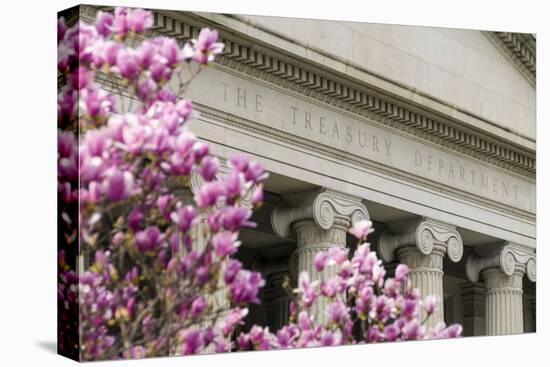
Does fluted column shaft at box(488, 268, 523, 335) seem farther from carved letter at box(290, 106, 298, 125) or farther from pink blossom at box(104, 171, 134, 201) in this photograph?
pink blossom at box(104, 171, 134, 201)

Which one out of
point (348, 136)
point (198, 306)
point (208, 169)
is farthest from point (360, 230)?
point (208, 169)

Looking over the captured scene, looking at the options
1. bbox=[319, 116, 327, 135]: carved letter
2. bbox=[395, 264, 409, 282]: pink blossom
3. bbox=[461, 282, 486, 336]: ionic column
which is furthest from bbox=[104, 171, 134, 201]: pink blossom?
bbox=[461, 282, 486, 336]: ionic column

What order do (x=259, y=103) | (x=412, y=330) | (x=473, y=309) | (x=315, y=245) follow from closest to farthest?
(x=259, y=103) → (x=315, y=245) → (x=412, y=330) → (x=473, y=309)

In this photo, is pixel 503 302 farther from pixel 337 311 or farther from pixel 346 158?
pixel 337 311

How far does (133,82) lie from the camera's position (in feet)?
59.8

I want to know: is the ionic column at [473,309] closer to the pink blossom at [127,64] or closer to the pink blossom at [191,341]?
the pink blossom at [191,341]

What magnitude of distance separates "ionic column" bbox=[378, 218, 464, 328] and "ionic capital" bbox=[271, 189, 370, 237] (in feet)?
2.14

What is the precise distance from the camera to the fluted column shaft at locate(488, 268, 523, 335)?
23.5 metres

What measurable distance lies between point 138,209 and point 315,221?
4446 millimetres

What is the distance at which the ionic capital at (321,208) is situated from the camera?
21.0m

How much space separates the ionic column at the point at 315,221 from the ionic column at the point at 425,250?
27.2 inches

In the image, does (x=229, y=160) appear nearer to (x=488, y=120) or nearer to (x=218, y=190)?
(x=218, y=190)

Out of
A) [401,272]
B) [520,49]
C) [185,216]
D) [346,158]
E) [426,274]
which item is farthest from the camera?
[520,49]

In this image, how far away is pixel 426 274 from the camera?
2225 cm
